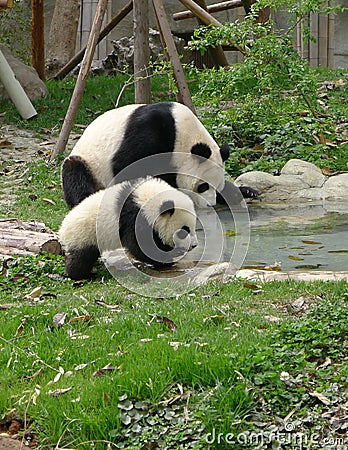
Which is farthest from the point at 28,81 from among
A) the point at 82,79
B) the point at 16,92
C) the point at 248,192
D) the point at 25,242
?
the point at 25,242

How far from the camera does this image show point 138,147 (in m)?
6.56

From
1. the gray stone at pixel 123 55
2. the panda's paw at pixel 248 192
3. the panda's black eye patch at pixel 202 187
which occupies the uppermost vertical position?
the gray stone at pixel 123 55

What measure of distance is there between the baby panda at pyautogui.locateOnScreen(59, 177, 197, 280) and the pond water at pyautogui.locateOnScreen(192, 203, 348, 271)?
13.5 inches

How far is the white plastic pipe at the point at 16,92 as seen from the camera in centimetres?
1155

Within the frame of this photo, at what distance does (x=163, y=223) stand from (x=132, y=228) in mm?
218

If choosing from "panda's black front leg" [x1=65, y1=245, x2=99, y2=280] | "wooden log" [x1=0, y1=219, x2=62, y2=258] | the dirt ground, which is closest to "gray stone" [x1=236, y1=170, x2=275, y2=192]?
the dirt ground

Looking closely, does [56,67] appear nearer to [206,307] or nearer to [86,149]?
[86,149]

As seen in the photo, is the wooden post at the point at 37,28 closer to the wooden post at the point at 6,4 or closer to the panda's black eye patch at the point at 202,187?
the wooden post at the point at 6,4

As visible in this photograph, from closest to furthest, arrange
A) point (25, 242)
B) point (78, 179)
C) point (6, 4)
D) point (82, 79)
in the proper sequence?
point (25, 242) < point (78, 179) < point (6, 4) < point (82, 79)

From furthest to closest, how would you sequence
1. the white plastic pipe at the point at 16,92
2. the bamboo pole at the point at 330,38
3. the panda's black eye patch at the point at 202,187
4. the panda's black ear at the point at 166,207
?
1. the bamboo pole at the point at 330,38
2. the white plastic pipe at the point at 16,92
3. the panda's black eye patch at the point at 202,187
4. the panda's black ear at the point at 166,207

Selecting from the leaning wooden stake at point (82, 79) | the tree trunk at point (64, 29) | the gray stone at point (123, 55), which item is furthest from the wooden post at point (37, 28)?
the leaning wooden stake at point (82, 79)

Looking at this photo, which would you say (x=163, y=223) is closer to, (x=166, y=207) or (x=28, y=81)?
(x=166, y=207)

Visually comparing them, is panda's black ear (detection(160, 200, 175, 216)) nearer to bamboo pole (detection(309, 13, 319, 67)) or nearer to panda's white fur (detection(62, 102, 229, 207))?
panda's white fur (detection(62, 102, 229, 207))

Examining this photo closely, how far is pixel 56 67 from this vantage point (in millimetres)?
15305
